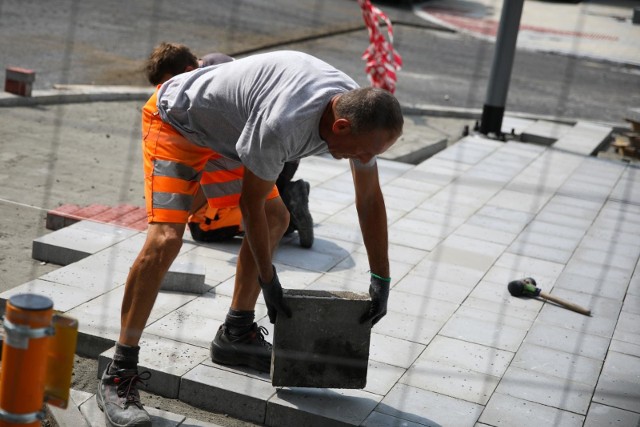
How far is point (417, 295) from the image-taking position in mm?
5133

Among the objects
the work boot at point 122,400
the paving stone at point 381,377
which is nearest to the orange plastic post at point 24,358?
the work boot at point 122,400

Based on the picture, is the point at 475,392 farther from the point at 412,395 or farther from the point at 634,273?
the point at 634,273

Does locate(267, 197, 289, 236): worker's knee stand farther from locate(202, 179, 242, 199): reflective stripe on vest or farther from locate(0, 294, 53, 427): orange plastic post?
locate(0, 294, 53, 427): orange plastic post

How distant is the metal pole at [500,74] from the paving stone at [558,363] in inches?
217

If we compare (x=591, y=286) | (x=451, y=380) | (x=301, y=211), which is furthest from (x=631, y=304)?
(x=301, y=211)

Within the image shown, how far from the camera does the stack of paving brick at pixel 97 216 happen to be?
5.73 metres

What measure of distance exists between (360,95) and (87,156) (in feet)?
15.3

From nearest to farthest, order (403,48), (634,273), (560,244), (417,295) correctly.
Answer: (417,295) < (634,273) < (560,244) < (403,48)

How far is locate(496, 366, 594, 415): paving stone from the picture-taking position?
4.04 m

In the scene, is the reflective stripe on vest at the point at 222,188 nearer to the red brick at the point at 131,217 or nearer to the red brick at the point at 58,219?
the red brick at the point at 131,217

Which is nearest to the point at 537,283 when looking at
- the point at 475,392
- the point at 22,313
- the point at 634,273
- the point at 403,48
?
the point at 634,273

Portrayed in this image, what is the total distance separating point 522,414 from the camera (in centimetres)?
390

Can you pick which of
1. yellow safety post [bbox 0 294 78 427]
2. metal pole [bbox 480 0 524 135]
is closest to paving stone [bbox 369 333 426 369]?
yellow safety post [bbox 0 294 78 427]

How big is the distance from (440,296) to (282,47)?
9823 mm
